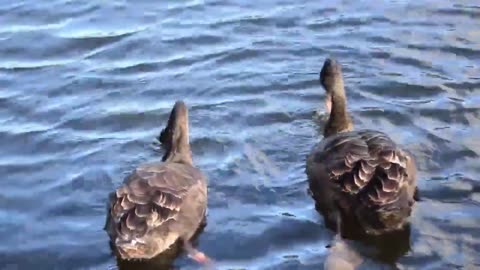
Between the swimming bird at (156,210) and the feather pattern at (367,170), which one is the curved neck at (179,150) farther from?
the feather pattern at (367,170)

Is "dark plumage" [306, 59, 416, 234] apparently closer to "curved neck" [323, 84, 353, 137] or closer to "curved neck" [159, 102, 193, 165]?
"curved neck" [323, 84, 353, 137]

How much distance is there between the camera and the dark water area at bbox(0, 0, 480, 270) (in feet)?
38.4

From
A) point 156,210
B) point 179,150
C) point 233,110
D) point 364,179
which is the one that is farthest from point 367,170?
point 233,110

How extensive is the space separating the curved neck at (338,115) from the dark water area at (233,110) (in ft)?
1.11

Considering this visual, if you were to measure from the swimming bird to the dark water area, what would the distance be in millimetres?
262

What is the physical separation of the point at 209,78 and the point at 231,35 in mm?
1543

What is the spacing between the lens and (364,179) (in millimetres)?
11797

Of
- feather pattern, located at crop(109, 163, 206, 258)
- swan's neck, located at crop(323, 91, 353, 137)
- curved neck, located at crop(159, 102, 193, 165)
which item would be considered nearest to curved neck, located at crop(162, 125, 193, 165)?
curved neck, located at crop(159, 102, 193, 165)

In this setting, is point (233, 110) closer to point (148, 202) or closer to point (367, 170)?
point (367, 170)

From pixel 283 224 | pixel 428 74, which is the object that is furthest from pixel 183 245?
pixel 428 74

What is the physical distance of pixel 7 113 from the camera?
14.8 metres

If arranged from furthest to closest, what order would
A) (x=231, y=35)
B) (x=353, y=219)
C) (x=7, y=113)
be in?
(x=231, y=35) < (x=7, y=113) < (x=353, y=219)

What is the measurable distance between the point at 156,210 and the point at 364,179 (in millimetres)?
2258

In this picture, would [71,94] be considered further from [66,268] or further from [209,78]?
[66,268]
